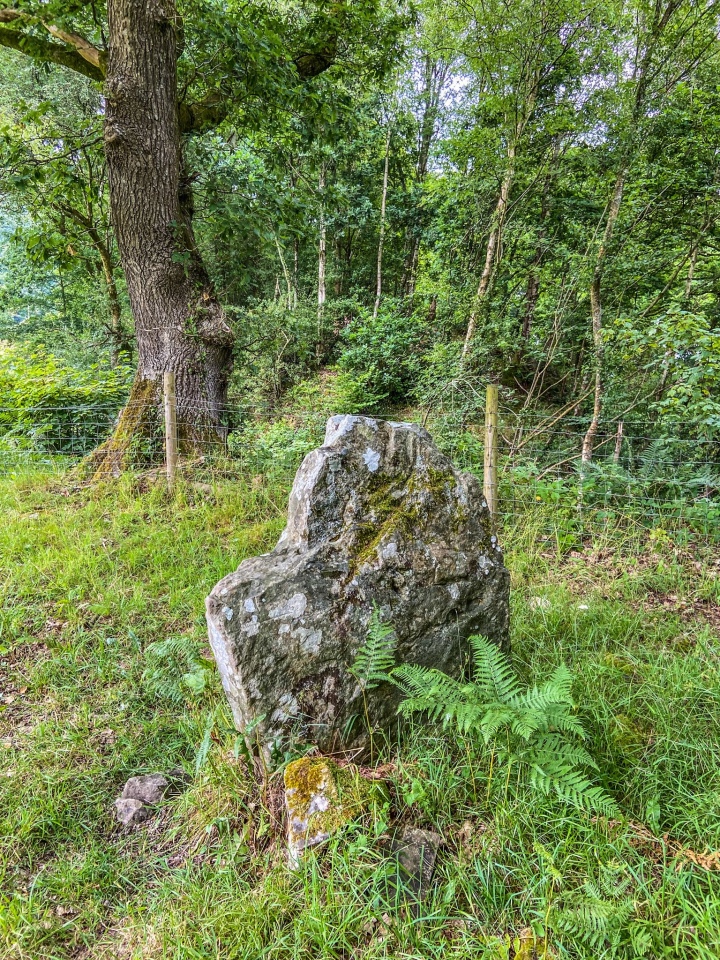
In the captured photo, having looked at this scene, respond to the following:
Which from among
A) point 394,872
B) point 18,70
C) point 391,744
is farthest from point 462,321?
point 18,70

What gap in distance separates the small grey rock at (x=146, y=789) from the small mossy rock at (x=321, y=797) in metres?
0.81

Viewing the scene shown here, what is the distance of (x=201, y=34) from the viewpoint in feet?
15.6

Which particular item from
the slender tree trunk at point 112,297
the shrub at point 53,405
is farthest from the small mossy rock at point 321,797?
the slender tree trunk at point 112,297

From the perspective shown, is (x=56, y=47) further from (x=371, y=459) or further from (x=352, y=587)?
(x=352, y=587)

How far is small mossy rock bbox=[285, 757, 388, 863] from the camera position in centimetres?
170

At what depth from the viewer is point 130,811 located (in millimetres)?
2119

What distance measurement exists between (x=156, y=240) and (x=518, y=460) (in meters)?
4.83

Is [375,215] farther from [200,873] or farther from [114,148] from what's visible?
[200,873]

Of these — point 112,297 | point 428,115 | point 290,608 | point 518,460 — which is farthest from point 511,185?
point 428,115

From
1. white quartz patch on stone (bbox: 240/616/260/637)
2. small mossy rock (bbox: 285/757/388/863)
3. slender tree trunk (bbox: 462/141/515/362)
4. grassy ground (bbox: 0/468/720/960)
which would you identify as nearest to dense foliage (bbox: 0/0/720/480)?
slender tree trunk (bbox: 462/141/515/362)

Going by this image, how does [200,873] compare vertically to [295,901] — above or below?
below

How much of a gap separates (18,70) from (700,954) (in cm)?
1669

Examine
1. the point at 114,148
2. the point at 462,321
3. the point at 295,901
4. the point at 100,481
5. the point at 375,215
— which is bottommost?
the point at 295,901

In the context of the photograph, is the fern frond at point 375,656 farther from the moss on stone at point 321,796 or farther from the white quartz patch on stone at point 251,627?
the white quartz patch on stone at point 251,627
